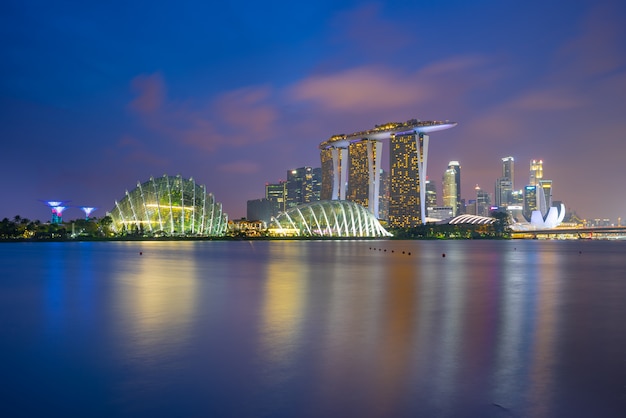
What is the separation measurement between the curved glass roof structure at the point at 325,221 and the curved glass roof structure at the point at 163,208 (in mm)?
26766

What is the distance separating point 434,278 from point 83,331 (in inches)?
795

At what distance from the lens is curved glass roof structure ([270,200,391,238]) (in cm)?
14012

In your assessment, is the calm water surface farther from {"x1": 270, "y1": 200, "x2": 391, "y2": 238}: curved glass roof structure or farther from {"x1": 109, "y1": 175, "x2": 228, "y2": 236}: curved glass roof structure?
{"x1": 270, "y1": 200, "x2": 391, "y2": 238}: curved glass roof structure

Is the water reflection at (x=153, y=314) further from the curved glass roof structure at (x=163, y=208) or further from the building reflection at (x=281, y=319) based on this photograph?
the curved glass roof structure at (x=163, y=208)

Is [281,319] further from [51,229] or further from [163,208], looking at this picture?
[51,229]

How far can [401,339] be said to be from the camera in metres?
12.0

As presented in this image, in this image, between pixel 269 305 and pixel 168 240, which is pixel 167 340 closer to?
pixel 269 305

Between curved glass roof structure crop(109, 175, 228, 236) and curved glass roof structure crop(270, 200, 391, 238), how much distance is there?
2677cm

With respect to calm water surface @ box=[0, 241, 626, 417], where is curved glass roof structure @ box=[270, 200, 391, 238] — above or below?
above

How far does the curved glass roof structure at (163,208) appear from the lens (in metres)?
116

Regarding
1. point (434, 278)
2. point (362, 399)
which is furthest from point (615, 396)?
point (434, 278)

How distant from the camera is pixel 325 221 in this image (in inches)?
5684

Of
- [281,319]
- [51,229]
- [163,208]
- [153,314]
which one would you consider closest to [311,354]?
[281,319]

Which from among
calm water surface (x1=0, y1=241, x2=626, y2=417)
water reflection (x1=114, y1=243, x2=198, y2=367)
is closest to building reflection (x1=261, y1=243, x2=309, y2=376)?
calm water surface (x1=0, y1=241, x2=626, y2=417)
